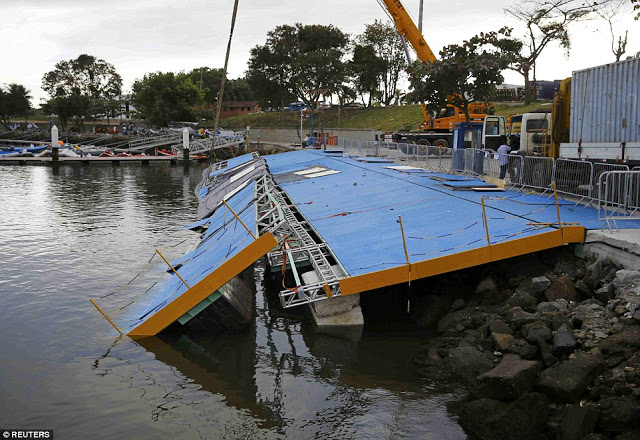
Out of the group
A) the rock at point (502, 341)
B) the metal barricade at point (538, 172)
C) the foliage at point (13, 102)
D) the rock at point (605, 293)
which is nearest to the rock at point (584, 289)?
the rock at point (605, 293)

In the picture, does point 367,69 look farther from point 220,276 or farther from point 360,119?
point 220,276

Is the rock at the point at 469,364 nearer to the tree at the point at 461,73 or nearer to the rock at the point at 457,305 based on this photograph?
the rock at the point at 457,305

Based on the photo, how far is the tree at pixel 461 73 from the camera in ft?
94.4

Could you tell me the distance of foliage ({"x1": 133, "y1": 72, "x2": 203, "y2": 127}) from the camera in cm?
9012

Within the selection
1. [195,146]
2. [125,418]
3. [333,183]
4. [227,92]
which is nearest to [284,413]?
[125,418]

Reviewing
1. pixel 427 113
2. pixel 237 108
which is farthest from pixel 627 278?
pixel 237 108

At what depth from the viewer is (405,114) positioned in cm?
7712

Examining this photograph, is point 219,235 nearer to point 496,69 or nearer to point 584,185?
point 584,185

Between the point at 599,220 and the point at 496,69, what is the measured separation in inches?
669

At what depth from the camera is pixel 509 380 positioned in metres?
8.29

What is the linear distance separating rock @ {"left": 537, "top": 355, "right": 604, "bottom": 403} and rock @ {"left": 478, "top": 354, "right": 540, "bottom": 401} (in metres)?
0.16

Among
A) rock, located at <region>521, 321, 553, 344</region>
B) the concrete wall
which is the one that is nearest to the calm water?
rock, located at <region>521, 321, 553, 344</region>

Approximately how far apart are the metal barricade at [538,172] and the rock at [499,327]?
8418 millimetres

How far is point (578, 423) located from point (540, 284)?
447 cm
